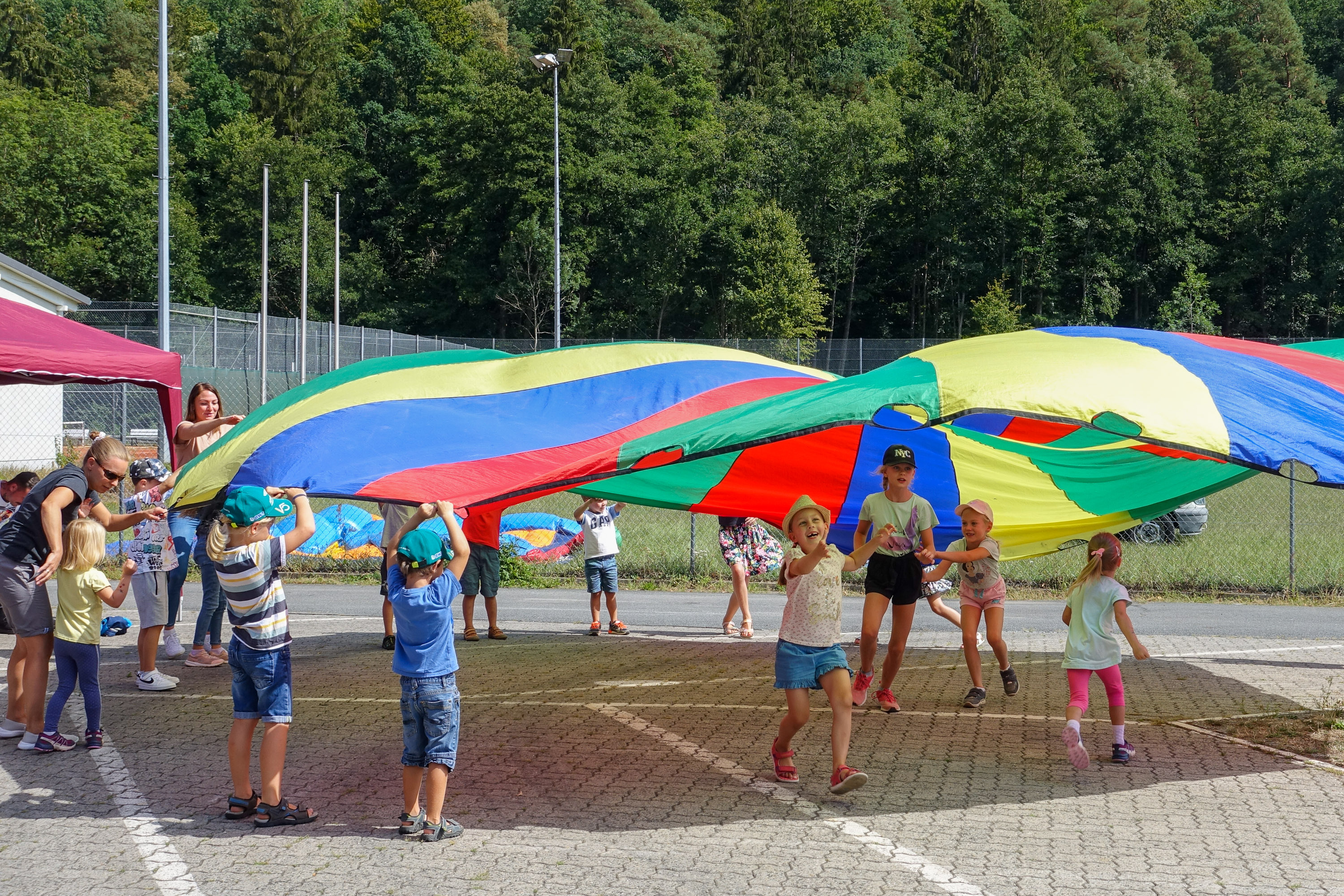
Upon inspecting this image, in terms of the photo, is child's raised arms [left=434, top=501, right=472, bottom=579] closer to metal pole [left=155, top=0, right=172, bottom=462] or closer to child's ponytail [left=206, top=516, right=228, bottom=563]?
child's ponytail [left=206, top=516, right=228, bottom=563]

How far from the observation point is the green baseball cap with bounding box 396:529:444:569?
501 cm

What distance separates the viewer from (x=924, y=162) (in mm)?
62688

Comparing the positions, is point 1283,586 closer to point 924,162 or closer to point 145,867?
point 145,867

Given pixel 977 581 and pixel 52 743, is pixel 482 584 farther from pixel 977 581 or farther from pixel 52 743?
pixel 977 581

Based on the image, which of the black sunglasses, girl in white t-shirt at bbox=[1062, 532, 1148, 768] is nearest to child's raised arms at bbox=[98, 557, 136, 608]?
the black sunglasses

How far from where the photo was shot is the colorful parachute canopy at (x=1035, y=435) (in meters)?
5.34

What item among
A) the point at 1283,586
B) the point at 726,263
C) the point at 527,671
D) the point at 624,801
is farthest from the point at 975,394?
the point at 726,263

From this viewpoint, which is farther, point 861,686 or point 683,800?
point 861,686

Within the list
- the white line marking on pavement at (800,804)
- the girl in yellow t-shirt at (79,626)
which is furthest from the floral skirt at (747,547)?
the girl in yellow t-shirt at (79,626)

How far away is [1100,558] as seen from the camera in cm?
638

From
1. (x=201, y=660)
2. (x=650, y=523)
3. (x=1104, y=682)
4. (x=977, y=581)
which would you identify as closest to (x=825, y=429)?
(x=1104, y=682)

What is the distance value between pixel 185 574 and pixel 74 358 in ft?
5.58

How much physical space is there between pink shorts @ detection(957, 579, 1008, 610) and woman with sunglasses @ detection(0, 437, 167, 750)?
499 centimetres

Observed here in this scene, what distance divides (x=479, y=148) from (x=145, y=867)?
5977 cm
